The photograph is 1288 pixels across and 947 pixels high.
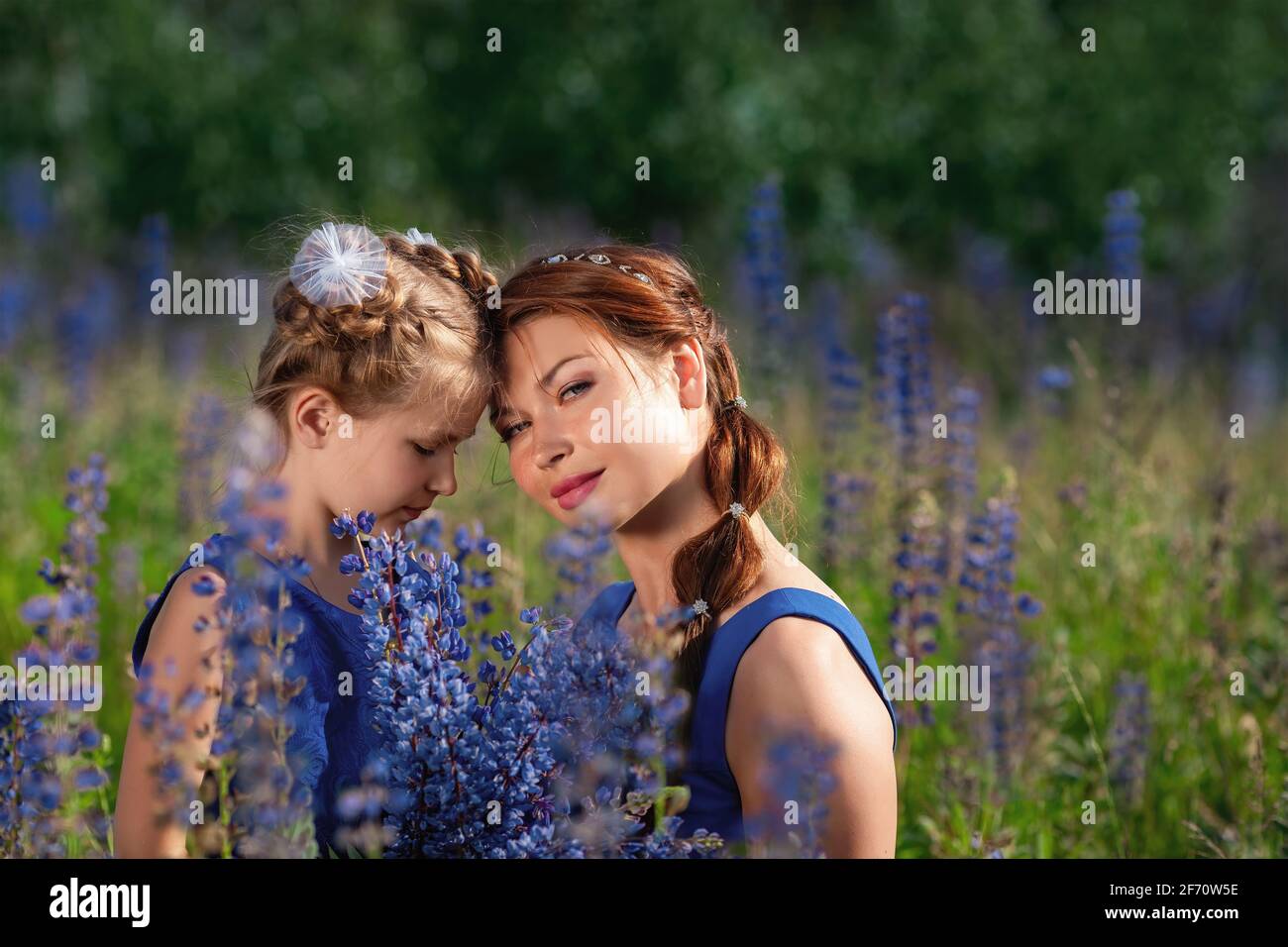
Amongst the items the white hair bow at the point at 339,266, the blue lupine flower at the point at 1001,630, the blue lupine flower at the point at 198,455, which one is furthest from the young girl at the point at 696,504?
the blue lupine flower at the point at 198,455

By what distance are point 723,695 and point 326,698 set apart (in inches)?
27.2

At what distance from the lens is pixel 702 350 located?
2.76 metres

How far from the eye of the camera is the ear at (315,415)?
2.67m

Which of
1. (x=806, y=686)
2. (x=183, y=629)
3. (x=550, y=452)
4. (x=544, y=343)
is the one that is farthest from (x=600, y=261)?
(x=183, y=629)

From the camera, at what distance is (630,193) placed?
29.2 ft

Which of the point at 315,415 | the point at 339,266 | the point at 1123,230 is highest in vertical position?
the point at 1123,230

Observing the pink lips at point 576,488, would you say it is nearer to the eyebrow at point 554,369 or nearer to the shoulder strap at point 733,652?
the eyebrow at point 554,369

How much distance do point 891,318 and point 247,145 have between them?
19.2ft

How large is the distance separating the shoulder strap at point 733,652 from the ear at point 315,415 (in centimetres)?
80

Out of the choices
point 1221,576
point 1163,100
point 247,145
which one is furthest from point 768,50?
point 1221,576

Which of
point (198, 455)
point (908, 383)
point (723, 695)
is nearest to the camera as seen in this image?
point (723, 695)

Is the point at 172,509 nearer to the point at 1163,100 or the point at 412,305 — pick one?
the point at 412,305

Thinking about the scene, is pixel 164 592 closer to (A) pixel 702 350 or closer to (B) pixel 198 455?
(A) pixel 702 350

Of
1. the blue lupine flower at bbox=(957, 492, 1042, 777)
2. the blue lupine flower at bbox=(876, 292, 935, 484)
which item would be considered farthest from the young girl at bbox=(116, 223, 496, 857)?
the blue lupine flower at bbox=(876, 292, 935, 484)
